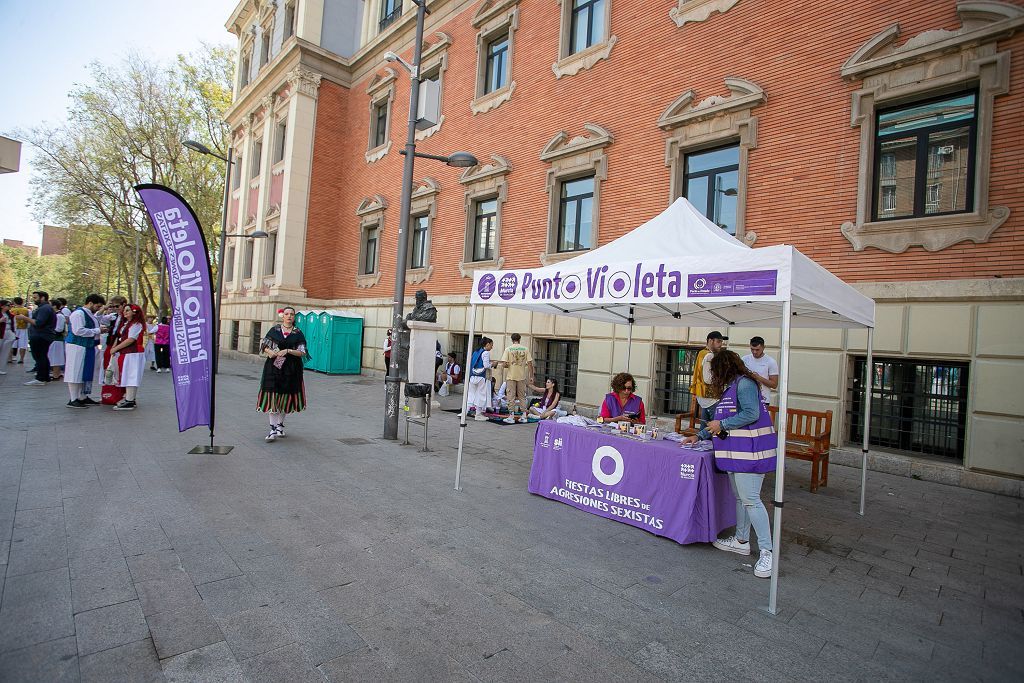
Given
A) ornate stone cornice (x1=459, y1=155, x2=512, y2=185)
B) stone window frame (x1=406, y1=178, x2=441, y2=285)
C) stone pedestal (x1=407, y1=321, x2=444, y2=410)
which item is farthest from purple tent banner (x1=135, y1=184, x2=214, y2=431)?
stone window frame (x1=406, y1=178, x2=441, y2=285)

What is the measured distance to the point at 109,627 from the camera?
2924 mm

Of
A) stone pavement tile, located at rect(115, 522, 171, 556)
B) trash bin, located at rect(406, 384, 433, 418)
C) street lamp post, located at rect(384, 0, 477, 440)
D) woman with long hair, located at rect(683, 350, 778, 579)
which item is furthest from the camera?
street lamp post, located at rect(384, 0, 477, 440)

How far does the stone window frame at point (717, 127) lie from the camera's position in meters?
10.0

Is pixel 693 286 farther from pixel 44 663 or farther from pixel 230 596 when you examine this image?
pixel 44 663

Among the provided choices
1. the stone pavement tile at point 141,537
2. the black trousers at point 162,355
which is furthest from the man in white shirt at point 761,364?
the black trousers at point 162,355

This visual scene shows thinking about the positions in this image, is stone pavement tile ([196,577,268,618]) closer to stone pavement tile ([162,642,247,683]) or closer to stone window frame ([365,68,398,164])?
stone pavement tile ([162,642,247,683])

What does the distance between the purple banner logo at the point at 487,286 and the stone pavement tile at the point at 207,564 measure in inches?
143

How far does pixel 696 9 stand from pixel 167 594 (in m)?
13.0

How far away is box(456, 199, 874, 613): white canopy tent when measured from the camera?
158 inches

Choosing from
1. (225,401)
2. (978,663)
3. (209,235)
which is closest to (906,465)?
(978,663)

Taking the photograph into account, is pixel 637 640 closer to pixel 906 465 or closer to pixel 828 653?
pixel 828 653

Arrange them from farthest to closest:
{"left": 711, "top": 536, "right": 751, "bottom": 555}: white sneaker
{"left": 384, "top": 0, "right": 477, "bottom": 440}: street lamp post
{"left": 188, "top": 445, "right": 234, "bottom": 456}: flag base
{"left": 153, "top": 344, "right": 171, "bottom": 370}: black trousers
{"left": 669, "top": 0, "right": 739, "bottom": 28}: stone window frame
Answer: {"left": 153, "top": 344, "right": 171, "bottom": 370}: black trousers, {"left": 669, "top": 0, "right": 739, "bottom": 28}: stone window frame, {"left": 384, "top": 0, "right": 477, "bottom": 440}: street lamp post, {"left": 188, "top": 445, "right": 234, "bottom": 456}: flag base, {"left": 711, "top": 536, "right": 751, "bottom": 555}: white sneaker

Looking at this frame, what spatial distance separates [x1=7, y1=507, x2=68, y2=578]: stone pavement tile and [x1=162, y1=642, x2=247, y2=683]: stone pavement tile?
161 centimetres

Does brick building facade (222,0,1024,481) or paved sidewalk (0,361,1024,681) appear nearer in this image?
paved sidewalk (0,361,1024,681)
